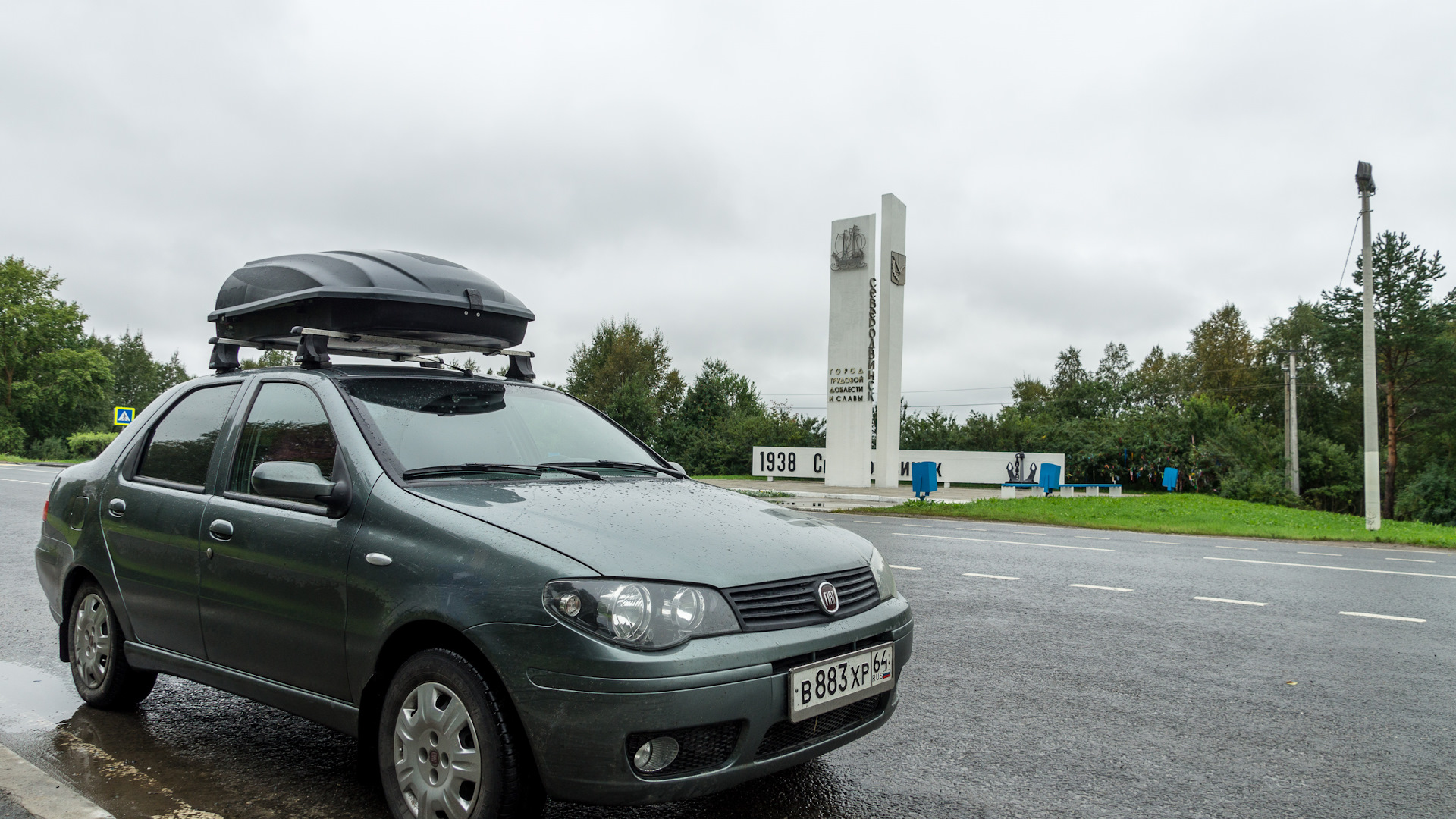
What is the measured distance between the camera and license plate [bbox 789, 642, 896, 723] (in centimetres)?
281

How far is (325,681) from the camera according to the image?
10.5 ft

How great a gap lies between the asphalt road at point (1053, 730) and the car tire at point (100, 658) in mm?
104

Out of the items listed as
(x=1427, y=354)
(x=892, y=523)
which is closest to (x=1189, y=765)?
(x=892, y=523)

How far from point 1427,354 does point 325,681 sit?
6036 cm

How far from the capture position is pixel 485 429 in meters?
3.84

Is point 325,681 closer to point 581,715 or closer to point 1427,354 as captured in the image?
point 581,715

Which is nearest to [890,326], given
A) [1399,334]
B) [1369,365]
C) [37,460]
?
[1369,365]

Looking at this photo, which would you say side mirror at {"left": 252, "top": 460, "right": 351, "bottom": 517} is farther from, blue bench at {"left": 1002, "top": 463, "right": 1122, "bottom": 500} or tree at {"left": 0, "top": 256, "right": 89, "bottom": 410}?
tree at {"left": 0, "top": 256, "right": 89, "bottom": 410}

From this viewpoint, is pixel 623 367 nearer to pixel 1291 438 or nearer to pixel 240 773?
pixel 1291 438

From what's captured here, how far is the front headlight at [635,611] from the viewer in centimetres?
262

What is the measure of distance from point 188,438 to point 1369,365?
2158 centimetres

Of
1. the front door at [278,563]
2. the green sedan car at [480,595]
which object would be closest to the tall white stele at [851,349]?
the green sedan car at [480,595]

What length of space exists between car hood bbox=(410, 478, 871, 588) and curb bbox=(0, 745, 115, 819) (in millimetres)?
1619

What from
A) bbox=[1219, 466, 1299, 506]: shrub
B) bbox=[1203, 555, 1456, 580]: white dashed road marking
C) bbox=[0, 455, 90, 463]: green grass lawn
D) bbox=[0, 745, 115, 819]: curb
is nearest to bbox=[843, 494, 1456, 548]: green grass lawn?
bbox=[1203, 555, 1456, 580]: white dashed road marking
